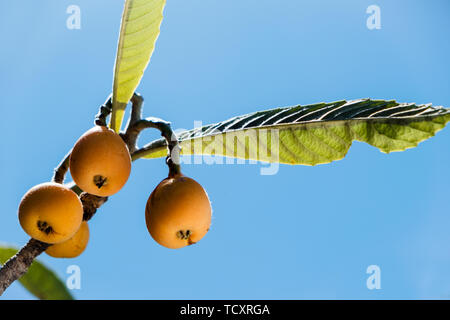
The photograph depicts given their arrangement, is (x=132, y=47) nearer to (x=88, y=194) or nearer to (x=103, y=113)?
(x=103, y=113)

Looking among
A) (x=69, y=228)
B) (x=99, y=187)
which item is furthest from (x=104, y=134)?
(x=69, y=228)

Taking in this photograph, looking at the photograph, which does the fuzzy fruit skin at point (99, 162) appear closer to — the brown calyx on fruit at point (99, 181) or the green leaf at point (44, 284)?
the brown calyx on fruit at point (99, 181)

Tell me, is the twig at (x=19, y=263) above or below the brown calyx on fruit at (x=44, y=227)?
below

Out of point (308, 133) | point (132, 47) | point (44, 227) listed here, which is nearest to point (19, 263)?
point (44, 227)

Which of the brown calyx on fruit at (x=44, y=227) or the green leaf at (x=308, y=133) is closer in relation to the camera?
the brown calyx on fruit at (x=44, y=227)

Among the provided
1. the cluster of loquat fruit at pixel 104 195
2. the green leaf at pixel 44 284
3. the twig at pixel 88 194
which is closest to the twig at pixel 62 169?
the twig at pixel 88 194

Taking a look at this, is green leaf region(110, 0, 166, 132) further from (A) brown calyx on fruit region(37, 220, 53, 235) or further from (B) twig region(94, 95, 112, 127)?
(A) brown calyx on fruit region(37, 220, 53, 235)

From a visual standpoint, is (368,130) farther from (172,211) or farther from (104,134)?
(104,134)

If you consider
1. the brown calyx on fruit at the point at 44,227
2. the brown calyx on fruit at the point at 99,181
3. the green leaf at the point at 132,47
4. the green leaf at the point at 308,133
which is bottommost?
the brown calyx on fruit at the point at 44,227
